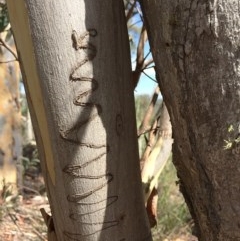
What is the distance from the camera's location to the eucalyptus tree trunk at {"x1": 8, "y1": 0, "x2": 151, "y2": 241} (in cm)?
150

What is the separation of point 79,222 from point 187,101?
0.48 m

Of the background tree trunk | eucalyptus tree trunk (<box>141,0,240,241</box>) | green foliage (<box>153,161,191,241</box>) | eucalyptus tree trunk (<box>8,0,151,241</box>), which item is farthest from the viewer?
the background tree trunk

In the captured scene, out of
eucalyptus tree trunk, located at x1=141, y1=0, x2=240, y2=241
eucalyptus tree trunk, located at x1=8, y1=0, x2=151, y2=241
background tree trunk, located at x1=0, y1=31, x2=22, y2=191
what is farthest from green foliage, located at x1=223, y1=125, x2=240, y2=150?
background tree trunk, located at x1=0, y1=31, x2=22, y2=191

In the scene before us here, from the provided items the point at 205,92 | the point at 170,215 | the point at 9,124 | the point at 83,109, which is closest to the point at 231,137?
the point at 205,92

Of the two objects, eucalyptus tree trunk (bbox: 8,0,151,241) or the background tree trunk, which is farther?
the background tree trunk

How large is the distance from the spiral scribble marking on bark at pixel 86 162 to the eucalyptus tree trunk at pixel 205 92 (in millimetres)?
169

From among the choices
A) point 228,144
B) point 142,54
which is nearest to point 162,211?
point 142,54

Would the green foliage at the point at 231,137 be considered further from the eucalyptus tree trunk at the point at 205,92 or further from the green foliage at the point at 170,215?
the green foliage at the point at 170,215

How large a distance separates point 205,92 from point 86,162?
0.39m

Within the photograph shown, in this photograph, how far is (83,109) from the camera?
1.54m

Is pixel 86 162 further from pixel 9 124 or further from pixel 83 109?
pixel 9 124

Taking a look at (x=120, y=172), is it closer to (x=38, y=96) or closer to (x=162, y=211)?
(x=38, y=96)

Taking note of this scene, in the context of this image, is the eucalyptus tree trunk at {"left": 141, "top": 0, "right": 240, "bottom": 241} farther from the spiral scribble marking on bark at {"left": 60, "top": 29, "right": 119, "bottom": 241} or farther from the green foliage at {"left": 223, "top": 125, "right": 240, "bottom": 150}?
the spiral scribble marking on bark at {"left": 60, "top": 29, "right": 119, "bottom": 241}

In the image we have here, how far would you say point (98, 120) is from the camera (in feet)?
5.10
